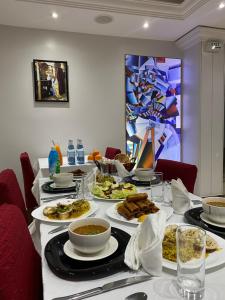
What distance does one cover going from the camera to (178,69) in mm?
3908

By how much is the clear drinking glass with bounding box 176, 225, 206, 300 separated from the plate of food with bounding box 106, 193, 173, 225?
300mm

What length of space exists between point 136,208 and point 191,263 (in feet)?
1.30

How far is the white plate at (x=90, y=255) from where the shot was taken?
2.26ft

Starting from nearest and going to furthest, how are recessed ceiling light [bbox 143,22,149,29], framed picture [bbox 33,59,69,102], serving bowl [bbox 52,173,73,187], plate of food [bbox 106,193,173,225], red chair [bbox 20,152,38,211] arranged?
plate of food [bbox 106,193,173,225], serving bowl [bbox 52,173,73,187], red chair [bbox 20,152,38,211], recessed ceiling light [bbox 143,22,149,29], framed picture [bbox 33,59,69,102]

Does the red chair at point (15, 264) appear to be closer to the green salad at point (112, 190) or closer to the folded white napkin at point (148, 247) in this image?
the folded white napkin at point (148, 247)

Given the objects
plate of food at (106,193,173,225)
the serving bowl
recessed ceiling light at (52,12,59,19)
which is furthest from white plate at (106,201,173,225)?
recessed ceiling light at (52,12,59,19)

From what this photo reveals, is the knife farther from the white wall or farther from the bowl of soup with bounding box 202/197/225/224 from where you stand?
the white wall

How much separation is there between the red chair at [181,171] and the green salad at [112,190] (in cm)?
47

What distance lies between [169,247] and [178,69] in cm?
364

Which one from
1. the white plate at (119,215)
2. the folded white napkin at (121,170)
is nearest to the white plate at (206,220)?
the white plate at (119,215)

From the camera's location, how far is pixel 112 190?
1312 mm

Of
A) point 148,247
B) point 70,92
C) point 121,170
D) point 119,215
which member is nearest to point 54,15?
point 70,92

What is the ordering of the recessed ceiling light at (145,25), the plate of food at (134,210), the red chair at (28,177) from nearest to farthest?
the plate of food at (134,210) < the red chair at (28,177) < the recessed ceiling light at (145,25)

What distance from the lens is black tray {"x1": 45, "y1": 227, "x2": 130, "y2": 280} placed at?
628 millimetres
